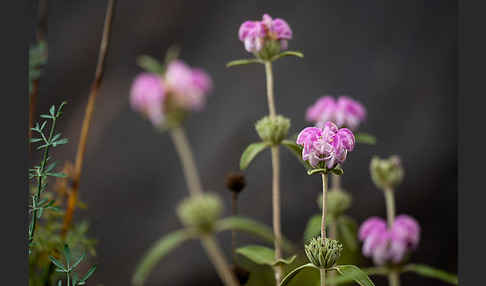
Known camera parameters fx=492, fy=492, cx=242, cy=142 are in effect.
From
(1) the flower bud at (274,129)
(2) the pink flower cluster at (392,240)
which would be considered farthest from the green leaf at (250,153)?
(2) the pink flower cluster at (392,240)

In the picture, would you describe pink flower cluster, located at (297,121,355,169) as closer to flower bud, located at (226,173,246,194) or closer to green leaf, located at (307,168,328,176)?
green leaf, located at (307,168,328,176)

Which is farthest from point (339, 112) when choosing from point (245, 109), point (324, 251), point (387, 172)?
point (245, 109)

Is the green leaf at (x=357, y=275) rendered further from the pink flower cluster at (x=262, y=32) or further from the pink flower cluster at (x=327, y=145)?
the pink flower cluster at (x=262, y=32)

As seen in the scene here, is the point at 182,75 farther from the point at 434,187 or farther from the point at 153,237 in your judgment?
the point at 434,187

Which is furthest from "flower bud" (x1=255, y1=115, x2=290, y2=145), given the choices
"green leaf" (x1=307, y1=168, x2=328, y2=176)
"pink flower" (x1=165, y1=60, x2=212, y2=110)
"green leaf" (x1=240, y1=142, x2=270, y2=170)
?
"pink flower" (x1=165, y1=60, x2=212, y2=110)

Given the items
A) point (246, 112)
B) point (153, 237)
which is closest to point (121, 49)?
point (246, 112)

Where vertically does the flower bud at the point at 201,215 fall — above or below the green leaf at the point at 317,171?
below
